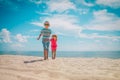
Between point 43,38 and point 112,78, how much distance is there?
5270mm

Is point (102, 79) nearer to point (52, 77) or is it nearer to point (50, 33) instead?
point (52, 77)

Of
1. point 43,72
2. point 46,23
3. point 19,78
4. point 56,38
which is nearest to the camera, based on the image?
point 19,78

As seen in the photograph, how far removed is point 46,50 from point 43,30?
1.09 metres

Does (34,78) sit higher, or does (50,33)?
(50,33)

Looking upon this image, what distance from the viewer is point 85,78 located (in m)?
4.51

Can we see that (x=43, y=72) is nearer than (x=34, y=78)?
No

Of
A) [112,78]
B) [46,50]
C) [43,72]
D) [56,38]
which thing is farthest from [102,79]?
[56,38]

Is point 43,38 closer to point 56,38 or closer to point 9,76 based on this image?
point 56,38

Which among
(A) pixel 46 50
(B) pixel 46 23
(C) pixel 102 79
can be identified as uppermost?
(B) pixel 46 23

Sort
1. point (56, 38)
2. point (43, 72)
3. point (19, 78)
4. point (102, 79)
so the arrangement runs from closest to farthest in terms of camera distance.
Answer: point (19, 78), point (102, 79), point (43, 72), point (56, 38)

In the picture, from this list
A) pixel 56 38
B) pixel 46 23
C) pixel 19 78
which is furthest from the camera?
pixel 56 38

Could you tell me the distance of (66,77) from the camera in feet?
15.1

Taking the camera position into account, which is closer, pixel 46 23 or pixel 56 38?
pixel 46 23

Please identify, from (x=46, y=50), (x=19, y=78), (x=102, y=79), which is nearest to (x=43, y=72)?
(x=19, y=78)
